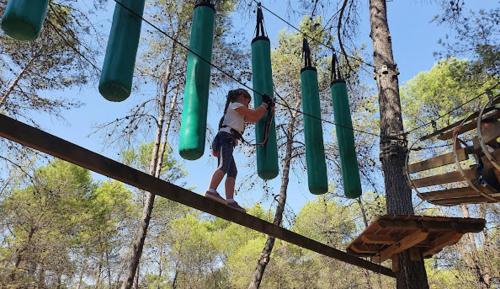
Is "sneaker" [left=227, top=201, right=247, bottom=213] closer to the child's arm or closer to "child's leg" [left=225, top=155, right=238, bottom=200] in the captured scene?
"child's leg" [left=225, top=155, right=238, bottom=200]

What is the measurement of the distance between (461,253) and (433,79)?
502 cm

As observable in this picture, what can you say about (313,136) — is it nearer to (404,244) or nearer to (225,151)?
(225,151)

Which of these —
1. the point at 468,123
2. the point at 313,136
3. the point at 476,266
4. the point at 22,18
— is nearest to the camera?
the point at 22,18

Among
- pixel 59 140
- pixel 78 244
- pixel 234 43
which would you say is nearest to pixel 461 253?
pixel 234 43

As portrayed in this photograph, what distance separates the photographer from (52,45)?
25.7ft

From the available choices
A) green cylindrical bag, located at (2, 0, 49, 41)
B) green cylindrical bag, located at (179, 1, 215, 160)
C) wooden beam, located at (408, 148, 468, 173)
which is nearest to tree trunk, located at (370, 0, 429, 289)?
wooden beam, located at (408, 148, 468, 173)

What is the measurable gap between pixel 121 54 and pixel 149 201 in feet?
17.1

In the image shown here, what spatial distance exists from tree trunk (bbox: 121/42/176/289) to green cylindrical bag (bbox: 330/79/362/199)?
14.3 ft

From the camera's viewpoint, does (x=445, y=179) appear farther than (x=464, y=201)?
No

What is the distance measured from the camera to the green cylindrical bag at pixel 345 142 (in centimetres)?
329

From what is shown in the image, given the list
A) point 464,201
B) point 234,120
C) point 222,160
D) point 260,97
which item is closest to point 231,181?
point 222,160

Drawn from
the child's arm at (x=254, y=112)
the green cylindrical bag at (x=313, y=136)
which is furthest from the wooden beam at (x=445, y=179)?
the child's arm at (x=254, y=112)

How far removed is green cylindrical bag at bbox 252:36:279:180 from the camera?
9.28ft

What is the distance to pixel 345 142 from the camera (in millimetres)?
3436
